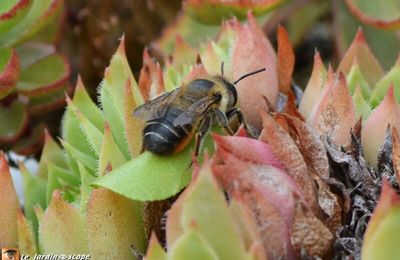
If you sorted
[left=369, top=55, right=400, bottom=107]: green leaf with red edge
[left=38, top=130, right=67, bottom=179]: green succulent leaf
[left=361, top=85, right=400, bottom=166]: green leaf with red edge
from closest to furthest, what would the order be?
[left=361, top=85, right=400, bottom=166]: green leaf with red edge < [left=369, top=55, right=400, bottom=107]: green leaf with red edge < [left=38, top=130, right=67, bottom=179]: green succulent leaf

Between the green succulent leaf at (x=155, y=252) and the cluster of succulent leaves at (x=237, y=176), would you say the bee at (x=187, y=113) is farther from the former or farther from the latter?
the green succulent leaf at (x=155, y=252)

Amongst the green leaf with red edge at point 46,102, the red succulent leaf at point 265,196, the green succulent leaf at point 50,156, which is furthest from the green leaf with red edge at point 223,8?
the red succulent leaf at point 265,196

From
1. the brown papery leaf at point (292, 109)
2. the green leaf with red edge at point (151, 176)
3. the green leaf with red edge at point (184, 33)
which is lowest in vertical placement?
the green leaf with red edge at point (184, 33)

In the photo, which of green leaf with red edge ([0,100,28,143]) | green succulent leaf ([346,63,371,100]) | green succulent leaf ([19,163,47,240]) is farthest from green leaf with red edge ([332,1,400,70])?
green succulent leaf ([19,163,47,240])

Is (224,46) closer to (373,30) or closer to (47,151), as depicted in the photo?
(47,151)

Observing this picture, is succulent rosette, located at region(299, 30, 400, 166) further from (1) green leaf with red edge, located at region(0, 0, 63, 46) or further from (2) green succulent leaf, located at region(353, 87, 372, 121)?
(1) green leaf with red edge, located at region(0, 0, 63, 46)
